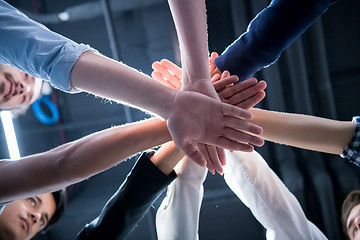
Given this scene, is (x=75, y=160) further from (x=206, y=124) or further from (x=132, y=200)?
(x=206, y=124)

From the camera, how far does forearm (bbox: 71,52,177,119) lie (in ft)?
2.29

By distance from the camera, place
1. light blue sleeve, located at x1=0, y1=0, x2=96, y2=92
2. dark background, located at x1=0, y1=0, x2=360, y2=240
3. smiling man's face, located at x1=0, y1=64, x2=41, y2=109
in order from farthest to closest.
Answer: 1. dark background, located at x1=0, y1=0, x2=360, y2=240
2. smiling man's face, located at x1=0, y1=64, x2=41, y2=109
3. light blue sleeve, located at x1=0, y1=0, x2=96, y2=92

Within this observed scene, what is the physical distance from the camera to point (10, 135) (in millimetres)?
1740

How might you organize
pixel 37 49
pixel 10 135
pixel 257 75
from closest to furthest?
pixel 37 49 → pixel 257 75 → pixel 10 135

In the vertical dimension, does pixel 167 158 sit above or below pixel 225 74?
below

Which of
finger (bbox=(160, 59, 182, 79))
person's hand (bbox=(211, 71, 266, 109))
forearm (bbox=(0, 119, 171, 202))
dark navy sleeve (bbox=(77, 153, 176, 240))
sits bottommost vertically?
dark navy sleeve (bbox=(77, 153, 176, 240))

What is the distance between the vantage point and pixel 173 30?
153cm

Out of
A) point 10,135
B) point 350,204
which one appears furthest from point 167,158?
point 10,135

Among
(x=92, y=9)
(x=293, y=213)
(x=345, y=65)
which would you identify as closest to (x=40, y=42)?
(x=293, y=213)

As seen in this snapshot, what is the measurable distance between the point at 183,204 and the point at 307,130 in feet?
1.24

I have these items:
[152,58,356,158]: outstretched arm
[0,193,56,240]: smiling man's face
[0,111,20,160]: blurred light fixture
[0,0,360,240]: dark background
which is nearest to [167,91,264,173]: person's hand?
[152,58,356,158]: outstretched arm

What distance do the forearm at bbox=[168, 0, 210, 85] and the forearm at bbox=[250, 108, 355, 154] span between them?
0.21 meters

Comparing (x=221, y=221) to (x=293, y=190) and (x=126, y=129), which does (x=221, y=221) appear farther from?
(x=126, y=129)

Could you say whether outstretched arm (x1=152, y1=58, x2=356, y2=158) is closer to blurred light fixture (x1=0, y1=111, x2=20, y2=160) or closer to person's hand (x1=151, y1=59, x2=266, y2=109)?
person's hand (x1=151, y1=59, x2=266, y2=109)
